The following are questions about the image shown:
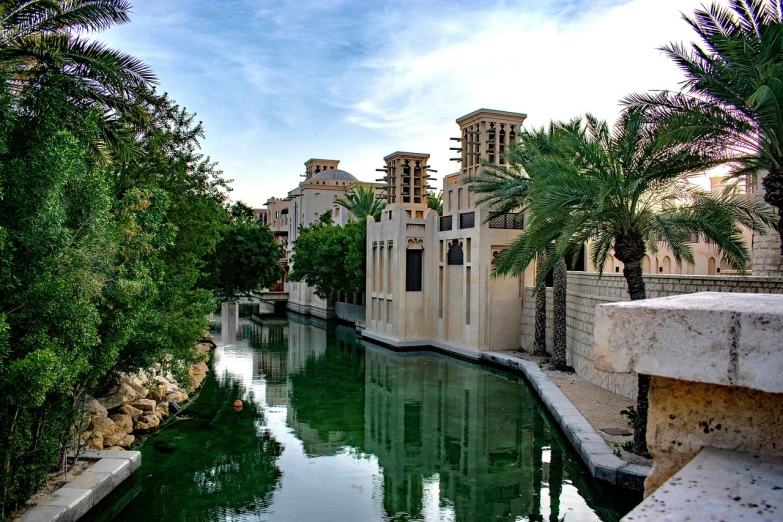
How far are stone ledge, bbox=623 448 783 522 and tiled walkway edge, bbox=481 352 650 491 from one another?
8.64 metres

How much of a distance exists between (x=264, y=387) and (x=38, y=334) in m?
12.3

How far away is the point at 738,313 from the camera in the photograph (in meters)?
1.70

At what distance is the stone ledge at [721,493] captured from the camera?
1512 mm

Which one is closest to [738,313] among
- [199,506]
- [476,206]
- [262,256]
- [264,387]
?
[199,506]

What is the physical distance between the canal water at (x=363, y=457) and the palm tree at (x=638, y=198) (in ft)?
7.11

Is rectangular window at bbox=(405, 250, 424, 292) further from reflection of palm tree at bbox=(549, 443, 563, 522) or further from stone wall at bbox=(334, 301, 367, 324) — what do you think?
reflection of palm tree at bbox=(549, 443, 563, 522)

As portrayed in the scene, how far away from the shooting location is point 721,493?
1.64m

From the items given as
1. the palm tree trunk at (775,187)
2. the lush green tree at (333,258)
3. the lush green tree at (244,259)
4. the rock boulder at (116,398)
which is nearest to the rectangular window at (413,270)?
the lush green tree at (333,258)

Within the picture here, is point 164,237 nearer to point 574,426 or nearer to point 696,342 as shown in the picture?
point 574,426

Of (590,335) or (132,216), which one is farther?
(590,335)

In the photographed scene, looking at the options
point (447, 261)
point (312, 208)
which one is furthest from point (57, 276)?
point (312, 208)

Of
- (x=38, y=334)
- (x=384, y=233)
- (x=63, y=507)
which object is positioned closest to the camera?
(x=38, y=334)

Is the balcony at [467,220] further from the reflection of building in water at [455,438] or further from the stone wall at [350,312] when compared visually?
the stone wall at [350,312]

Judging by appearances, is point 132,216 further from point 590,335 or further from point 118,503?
point 590,335
